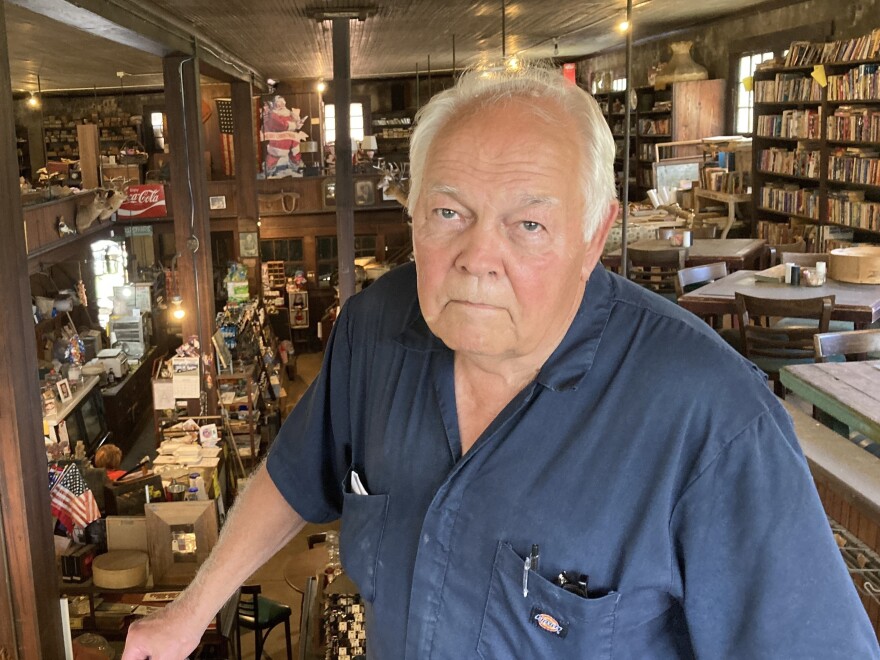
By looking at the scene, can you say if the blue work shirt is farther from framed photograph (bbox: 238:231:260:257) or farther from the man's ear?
framed photograph (bbox: 238:231:260:257)

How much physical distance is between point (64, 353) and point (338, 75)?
5.05 metres

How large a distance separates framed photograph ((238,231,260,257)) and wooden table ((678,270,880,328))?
7.68 metres

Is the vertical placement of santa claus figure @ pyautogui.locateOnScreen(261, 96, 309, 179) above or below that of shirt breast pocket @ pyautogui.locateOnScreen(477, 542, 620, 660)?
above

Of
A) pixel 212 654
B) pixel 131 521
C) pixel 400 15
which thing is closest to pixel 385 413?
pixel 212 654

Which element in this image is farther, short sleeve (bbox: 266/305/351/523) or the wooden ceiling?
the wooden ceiling

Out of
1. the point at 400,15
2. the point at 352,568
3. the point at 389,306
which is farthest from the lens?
the point at 400,15

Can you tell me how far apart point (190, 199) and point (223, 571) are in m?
6.96

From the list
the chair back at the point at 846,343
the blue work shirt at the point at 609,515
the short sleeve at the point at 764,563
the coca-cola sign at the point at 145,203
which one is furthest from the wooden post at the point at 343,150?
the coca-cola sign at the point at 145,203

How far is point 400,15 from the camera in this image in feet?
25.0

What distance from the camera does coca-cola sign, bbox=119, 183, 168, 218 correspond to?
12625 millimetres

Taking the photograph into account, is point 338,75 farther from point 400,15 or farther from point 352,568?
point 352,568

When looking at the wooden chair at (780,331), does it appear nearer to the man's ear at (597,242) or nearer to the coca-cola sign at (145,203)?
the man's ear at (597,242)

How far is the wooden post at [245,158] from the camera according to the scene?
11617 millimetres

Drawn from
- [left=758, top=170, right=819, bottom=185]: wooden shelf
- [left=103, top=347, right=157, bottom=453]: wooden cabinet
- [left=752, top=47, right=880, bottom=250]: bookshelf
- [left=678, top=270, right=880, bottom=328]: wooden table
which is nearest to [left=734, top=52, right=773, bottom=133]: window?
[left=752, top=47, right=880, bottom=250]: bookshelf
